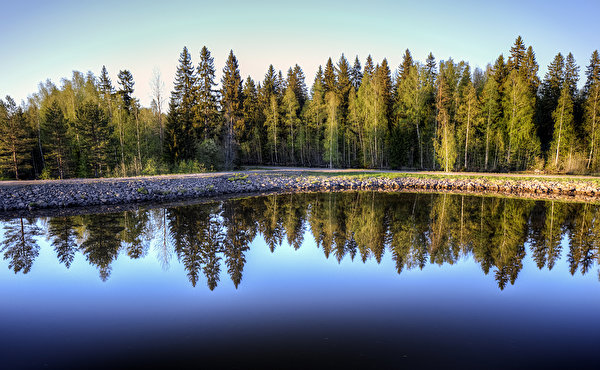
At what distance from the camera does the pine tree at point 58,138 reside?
2689 centimetres

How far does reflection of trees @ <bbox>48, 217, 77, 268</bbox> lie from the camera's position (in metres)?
9.32

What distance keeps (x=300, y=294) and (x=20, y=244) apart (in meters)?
9.61

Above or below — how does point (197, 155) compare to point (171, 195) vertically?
above

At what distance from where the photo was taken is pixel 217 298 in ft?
21.6

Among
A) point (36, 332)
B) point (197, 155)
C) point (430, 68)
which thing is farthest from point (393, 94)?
point (36, 332)

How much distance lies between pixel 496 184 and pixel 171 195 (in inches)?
861

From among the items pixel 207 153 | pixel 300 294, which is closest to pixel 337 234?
pixel 300 294

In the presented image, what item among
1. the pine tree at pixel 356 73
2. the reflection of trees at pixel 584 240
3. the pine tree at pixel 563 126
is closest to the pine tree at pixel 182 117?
the pine tree at pixel 356 73

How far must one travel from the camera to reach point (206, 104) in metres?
34.2

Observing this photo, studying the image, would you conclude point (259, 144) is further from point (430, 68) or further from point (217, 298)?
point (217, 298)

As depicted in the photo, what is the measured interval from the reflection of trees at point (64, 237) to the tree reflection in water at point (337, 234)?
32 millimetres

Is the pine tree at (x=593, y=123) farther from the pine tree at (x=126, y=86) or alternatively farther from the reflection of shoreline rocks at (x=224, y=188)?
the pine tree at (x=126, y=86)

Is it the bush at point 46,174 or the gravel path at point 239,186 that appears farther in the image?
the bush at point 46,174

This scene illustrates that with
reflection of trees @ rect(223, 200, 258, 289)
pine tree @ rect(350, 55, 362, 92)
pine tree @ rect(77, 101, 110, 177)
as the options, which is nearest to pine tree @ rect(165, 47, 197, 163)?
pine tree @ rect(77, 101, 110, 177)
